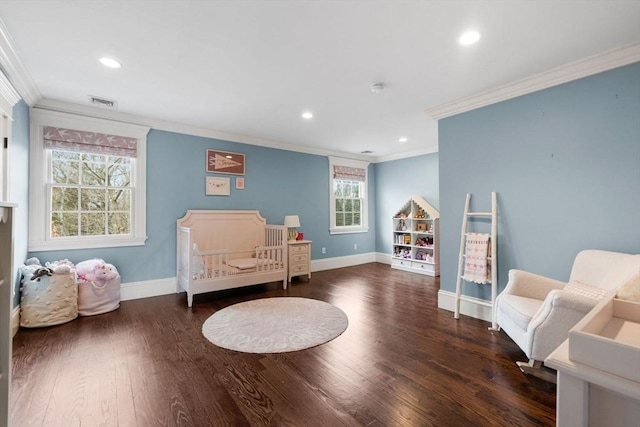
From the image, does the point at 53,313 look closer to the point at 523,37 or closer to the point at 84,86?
the point at 84,86

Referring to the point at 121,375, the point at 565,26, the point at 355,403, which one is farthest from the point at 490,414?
the point at 565,26

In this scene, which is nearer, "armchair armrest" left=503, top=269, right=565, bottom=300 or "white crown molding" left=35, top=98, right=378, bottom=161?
"armchair armrest" left=503, top=269, right=565, bottom=300

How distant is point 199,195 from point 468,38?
372 centimetres

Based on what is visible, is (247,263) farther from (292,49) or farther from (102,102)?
(292,49)

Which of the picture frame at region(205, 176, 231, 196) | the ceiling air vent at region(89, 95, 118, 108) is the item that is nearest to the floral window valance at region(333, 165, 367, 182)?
the picture frame at region(205, 176, 231, 196)

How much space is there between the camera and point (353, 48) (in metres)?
2.17

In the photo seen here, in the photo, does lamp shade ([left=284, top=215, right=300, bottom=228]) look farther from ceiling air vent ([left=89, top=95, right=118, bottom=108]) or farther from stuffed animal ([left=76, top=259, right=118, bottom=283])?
ceiling air vent ([left=89, top=95, right=118, bottom=108])

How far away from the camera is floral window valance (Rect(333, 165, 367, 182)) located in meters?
5.87

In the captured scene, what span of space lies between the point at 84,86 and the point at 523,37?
388cm

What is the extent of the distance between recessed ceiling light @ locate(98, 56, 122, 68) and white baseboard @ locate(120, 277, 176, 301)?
257cm

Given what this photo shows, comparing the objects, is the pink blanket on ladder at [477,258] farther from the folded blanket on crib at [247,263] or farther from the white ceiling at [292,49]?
the folded blanket on crib at [247,263]

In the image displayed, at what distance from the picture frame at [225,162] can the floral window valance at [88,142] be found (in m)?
0.96

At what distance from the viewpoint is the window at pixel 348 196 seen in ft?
19.2

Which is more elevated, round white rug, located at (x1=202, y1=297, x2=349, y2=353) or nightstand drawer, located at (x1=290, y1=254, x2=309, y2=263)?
nightstand drawer, located at (x1=290, y1=254, x2=309, y2=263)
